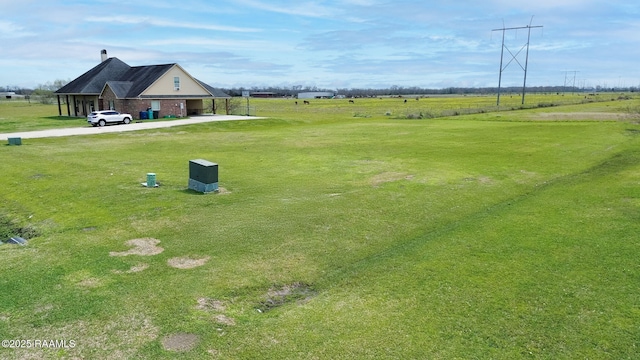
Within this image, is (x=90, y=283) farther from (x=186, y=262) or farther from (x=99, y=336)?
(x=99, y=336)

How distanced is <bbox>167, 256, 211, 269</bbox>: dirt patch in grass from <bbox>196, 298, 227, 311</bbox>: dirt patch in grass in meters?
1.65

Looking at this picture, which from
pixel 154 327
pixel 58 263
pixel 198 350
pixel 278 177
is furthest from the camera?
pixel 278 177

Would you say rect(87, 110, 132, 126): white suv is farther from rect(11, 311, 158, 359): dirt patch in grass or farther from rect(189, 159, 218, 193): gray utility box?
rect(11, 311, 158, 359): dirt patch in grass

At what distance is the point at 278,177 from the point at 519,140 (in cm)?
1892

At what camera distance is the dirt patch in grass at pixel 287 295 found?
8082 mm

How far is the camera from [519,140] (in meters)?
30.3

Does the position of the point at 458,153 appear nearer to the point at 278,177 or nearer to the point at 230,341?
the point at 278,177

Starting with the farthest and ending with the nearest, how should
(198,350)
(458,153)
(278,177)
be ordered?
(458,153) → (278,177) → (198,350)

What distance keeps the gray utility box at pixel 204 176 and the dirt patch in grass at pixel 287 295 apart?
8150 mm

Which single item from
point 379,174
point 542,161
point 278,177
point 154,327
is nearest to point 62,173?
point 278,177

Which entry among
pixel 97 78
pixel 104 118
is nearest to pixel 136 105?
pixel 104 118

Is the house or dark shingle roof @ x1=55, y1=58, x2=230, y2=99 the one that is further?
dark shingle roof @ x1=55, y1=58, x2=230, y2=99

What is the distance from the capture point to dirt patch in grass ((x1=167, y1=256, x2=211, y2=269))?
31.2ft

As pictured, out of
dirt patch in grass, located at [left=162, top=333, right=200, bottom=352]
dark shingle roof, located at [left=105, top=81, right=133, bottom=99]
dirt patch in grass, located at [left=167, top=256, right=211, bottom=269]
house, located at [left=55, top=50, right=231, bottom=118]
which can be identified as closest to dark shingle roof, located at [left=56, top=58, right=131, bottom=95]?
house, located at [left=55, top=50, right=231, bottom=118]
